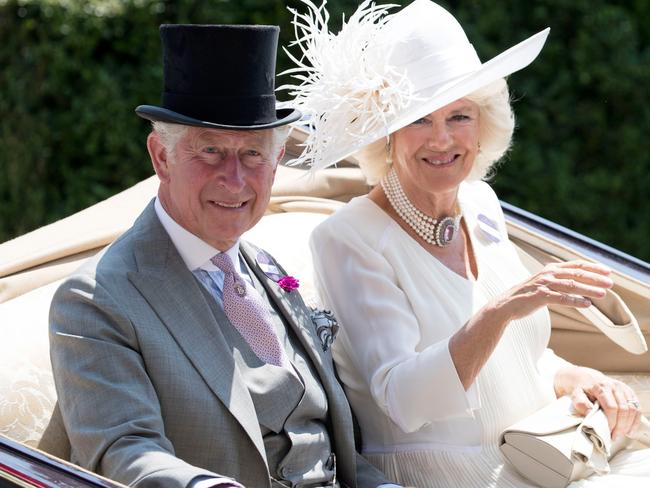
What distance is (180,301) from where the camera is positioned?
2.56m

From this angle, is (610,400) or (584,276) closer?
(584,276)

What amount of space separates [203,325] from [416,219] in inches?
30.7

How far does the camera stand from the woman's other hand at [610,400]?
3031 millimetres

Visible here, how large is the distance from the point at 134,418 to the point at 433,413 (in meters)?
0.78

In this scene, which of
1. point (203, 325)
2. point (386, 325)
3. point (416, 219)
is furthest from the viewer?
point (416, 219)

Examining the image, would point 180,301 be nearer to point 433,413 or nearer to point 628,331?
point 433,413

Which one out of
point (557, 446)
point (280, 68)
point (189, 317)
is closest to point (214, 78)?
point (189, 317)

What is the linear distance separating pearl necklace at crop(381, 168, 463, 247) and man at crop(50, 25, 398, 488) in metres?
0.48

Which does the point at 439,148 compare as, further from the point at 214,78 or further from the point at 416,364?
the point at 214,78

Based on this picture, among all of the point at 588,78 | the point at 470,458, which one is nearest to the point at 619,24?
the point at 588,78

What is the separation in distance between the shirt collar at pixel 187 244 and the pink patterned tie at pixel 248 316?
0.04 meters

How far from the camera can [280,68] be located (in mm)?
6172

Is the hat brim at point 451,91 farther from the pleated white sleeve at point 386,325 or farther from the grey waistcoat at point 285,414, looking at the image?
the grey waistcoat at point 285,414

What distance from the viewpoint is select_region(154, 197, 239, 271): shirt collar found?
263cm
